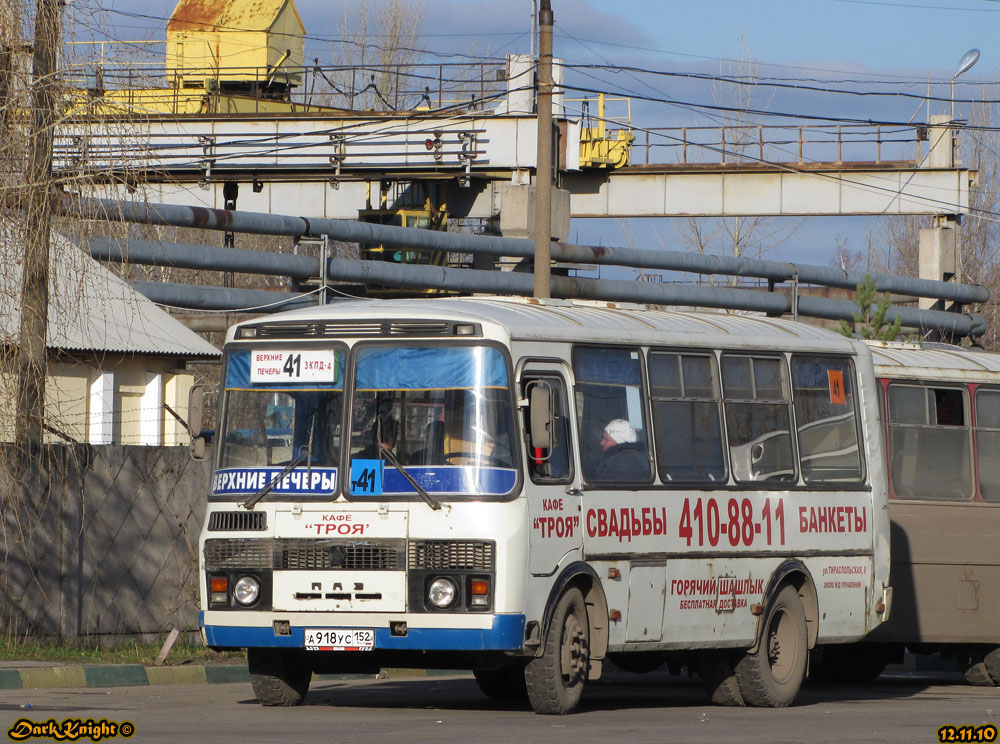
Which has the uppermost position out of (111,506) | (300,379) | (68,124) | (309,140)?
(309,140)

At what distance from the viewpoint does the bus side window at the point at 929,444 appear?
50.1ft

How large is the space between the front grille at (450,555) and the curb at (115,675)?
2.55 meters

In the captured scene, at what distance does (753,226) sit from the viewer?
5816cm

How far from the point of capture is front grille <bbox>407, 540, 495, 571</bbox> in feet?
33.9

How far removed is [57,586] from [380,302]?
5366 mm

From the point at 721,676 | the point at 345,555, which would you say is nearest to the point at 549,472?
the point at 345,555

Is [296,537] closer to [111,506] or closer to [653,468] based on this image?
[653,468]

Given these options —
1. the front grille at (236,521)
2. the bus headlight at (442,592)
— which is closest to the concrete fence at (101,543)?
the front grille at (236,521)

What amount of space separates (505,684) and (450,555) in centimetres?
262

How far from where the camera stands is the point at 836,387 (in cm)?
1390

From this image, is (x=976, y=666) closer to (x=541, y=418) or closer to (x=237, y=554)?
(x=541, y=418)

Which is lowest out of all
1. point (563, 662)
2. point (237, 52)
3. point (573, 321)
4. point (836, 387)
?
point (563, 662)

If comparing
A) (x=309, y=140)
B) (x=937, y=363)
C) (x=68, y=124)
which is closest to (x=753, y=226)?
(x=309, y=140)

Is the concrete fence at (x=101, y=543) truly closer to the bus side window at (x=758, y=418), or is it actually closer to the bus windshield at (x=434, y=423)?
the bus windshield at (x=434, y=423)
